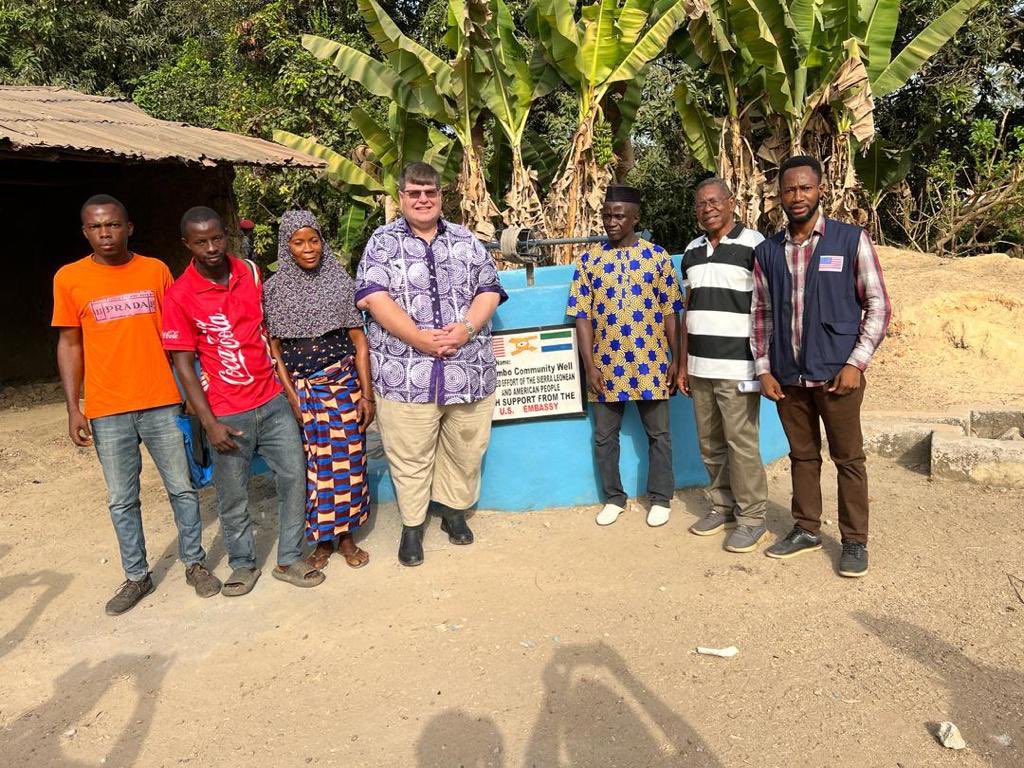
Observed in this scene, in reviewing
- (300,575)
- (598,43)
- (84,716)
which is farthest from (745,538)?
(598,43)

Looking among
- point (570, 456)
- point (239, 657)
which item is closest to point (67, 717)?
point (239, 657)

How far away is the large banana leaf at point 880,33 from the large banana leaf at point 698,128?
1.69m

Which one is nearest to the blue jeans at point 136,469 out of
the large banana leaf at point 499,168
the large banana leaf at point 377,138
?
the large banana leaf at point 377,138

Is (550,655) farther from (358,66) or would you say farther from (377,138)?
(377,138)

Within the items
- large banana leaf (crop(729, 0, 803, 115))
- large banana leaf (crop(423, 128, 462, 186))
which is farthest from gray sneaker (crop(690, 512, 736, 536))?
large banana leaf (crop(423, 128, 462, 186))

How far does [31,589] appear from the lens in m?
3.66

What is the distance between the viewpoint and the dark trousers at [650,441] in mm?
3801

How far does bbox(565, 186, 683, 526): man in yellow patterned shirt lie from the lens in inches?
144

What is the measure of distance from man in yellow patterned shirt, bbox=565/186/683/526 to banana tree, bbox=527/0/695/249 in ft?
14.8

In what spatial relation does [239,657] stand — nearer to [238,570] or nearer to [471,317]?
[238,570]

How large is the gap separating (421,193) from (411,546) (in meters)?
1.70

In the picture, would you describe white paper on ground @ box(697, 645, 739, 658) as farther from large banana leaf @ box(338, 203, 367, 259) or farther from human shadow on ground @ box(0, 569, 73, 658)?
large banana leaf @ box(338, 203, 367, 259)

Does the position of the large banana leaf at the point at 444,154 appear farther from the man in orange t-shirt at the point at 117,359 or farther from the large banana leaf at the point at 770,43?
the man in orange t-shirt at the point at 117,359

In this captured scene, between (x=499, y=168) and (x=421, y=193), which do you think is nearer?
(x=421, y=193)
